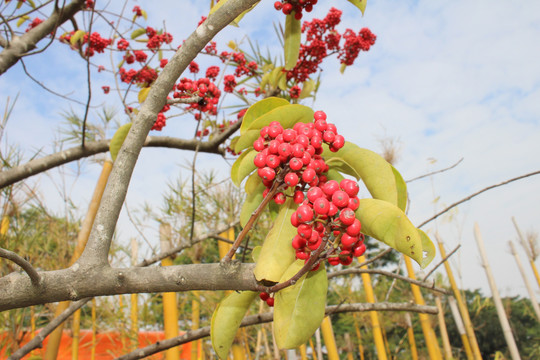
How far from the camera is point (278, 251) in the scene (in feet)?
1.71

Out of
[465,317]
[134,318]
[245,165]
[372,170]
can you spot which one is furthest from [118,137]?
[465,317]

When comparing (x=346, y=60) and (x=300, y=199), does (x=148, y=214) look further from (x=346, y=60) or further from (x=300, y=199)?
(x=300, y=199)

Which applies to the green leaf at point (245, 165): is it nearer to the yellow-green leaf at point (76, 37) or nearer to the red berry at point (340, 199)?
the red berry at point (340, 199)

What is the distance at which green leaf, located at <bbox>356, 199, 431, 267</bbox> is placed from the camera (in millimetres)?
440

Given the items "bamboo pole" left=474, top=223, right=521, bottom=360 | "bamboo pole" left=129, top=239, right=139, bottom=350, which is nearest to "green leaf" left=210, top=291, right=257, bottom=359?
"bamboo pole" left=129, top=239, right=139, bottom=350

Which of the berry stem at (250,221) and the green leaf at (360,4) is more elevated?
the green leaf at (360,4)

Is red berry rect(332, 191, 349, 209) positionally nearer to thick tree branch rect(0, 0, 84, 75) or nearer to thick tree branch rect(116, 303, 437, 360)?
thick tree branch rect(116, 303, 437, 360)

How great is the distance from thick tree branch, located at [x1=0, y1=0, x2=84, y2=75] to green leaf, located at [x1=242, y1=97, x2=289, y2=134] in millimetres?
1603

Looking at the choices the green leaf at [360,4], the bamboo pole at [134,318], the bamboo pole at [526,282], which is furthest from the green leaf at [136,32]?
the bamboo pole at [526,282]

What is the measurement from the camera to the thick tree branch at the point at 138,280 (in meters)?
0.50

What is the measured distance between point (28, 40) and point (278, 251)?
6.96ft

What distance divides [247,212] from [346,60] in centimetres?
174

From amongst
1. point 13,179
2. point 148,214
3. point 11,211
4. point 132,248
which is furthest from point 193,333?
point 132,248

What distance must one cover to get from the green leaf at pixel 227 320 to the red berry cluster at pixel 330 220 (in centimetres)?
17
